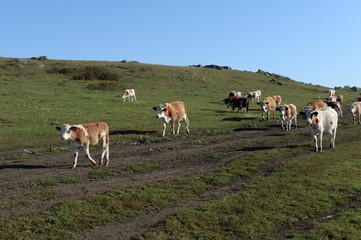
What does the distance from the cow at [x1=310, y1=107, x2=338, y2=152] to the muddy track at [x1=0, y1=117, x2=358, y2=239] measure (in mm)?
1868

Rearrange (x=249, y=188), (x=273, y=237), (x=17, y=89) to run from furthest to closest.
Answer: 1. (x=17, y=89)
2. (x=249, y=188)
3. (x=273, y=237)

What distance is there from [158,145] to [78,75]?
47.5 m

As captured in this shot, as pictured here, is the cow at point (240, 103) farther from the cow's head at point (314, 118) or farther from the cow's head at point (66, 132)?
the cow's head at point (66, 132)

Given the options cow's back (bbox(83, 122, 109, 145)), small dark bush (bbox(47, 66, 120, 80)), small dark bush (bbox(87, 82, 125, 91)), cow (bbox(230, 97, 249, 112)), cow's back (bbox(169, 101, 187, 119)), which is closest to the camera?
cow's back (bbox(83, 122, 109, 145))

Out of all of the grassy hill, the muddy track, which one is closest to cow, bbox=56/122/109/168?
the muddy track

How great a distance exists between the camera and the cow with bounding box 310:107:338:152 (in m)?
23.8

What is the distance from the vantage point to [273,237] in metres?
12.2

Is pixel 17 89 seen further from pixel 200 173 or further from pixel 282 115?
pixel 200 173

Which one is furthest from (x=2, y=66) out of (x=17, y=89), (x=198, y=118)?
(x=198, y=118)

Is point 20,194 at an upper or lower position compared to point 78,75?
lower

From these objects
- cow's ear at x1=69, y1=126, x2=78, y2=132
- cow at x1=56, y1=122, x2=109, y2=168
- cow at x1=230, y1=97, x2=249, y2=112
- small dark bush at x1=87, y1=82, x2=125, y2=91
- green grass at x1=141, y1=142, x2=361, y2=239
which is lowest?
green grass at x1=141, y1=142, x2=361, y2=239

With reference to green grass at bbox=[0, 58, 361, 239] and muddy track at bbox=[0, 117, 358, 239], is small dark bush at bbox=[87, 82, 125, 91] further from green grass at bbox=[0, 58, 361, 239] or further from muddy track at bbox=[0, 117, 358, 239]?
→ muddy track at bbox=[0, 117, 358, 239]

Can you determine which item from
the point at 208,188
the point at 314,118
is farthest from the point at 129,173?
the point at 314,118

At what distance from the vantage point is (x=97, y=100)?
150ft
